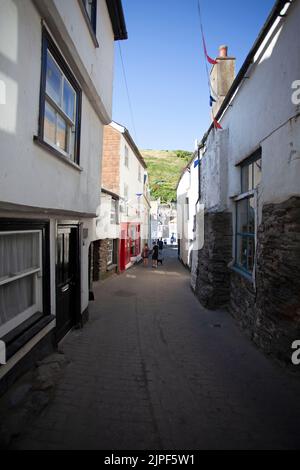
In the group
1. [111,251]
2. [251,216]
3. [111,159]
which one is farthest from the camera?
[111,159]

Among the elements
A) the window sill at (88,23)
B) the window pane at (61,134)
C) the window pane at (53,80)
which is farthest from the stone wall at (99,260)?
the window pane at (53,80)

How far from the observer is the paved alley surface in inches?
109

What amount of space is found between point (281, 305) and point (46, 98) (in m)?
4.81

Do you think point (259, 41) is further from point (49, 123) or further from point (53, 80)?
point (49, 123)

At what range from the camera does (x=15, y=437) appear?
2.69m

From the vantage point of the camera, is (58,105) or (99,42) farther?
(99,42)

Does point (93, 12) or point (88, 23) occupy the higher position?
point (93, 12)

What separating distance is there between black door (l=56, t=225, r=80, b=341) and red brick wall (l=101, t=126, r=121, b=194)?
34.7 feet

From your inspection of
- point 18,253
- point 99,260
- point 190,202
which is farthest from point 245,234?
point 190,202

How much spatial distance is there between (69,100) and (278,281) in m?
4.98

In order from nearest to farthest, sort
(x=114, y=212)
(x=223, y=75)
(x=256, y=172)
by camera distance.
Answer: (x=256, y=172), (x=223, y=75), (x=114, y=212)

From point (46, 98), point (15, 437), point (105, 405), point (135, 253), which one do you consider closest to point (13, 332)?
point (15, 437)

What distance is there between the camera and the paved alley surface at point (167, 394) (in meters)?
2.77

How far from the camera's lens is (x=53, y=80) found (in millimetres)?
4316
